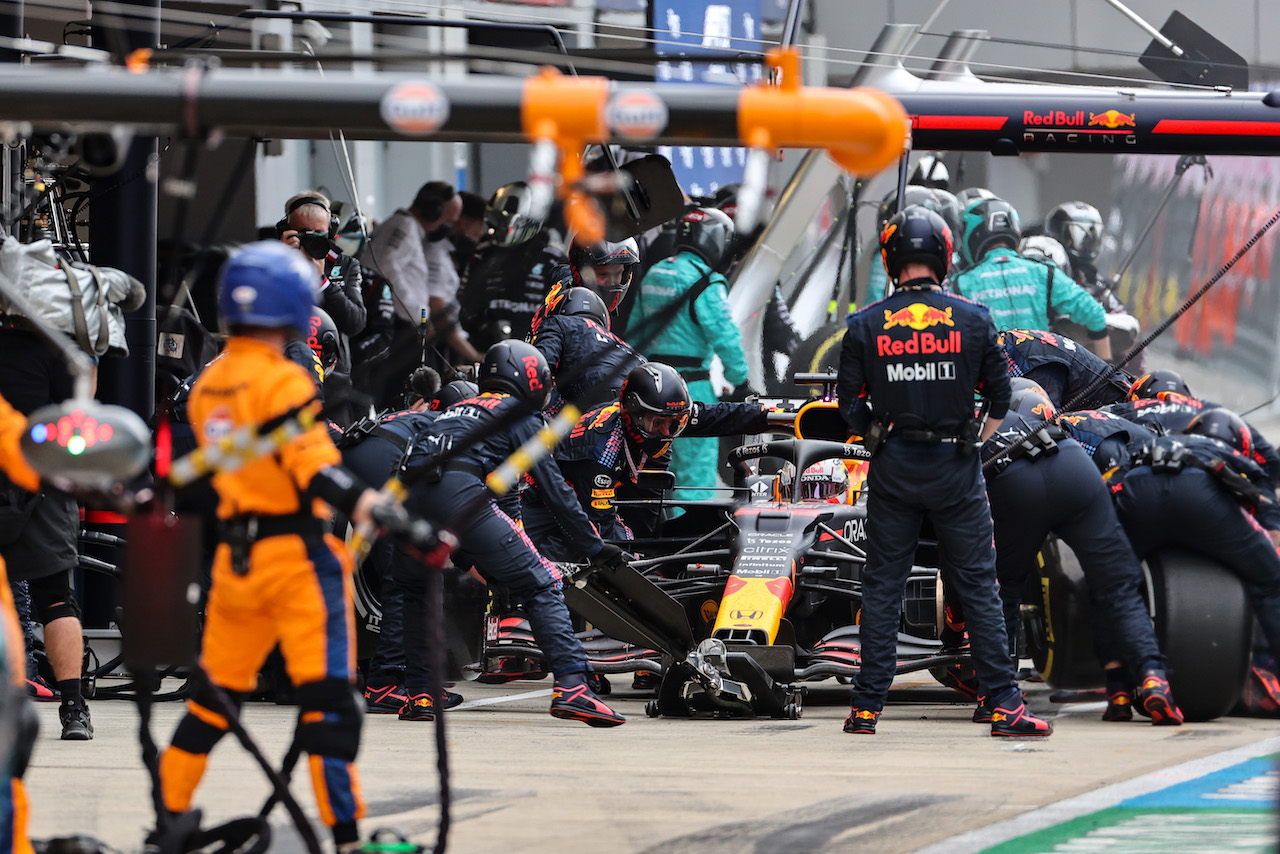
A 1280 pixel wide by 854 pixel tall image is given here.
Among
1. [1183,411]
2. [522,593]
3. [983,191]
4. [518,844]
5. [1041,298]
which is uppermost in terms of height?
[983,191]

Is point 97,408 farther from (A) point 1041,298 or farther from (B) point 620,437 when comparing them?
(A) point 1041,298

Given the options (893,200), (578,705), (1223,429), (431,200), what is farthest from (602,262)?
(893,200)

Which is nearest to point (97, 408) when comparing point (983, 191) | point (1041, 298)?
point (1041, 298)

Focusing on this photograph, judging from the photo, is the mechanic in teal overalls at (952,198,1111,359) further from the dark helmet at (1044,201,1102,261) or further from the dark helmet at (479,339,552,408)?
the dark helmet at (479,339,552,408)

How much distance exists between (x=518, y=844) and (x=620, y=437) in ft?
15.6

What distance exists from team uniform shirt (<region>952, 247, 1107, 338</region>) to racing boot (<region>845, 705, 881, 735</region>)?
555 centimetres

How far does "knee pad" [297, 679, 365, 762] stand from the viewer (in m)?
4.73

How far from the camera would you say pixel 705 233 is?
1277 centimetres

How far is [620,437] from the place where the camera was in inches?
389

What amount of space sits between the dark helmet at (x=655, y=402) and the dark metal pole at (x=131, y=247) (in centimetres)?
304

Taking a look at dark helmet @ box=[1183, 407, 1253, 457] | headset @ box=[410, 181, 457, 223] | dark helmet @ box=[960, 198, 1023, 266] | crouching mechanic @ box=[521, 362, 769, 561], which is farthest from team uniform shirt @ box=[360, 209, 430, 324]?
dark helmet @ box=[1183, 407, 1253, 457]

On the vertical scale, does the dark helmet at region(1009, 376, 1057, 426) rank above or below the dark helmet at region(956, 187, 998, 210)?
below

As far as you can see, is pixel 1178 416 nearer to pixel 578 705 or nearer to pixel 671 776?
pixel 578 705

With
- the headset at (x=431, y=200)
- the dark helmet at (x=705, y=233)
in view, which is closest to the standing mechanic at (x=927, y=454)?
the dark helmet at (x=705, y=233)
